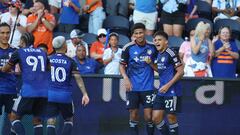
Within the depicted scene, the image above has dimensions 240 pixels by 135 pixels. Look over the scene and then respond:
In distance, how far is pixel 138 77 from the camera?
13844 mm

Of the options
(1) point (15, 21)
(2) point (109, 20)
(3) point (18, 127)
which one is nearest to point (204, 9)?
(2) point (109, 20)

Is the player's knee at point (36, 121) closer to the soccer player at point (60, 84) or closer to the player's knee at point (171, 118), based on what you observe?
the soccer player at point (60, 84)

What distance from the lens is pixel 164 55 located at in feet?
44.1

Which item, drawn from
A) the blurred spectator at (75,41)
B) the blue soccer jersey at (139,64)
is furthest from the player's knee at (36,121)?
the blurred spectator at (75,41)

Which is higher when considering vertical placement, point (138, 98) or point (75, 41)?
point (75, 41)

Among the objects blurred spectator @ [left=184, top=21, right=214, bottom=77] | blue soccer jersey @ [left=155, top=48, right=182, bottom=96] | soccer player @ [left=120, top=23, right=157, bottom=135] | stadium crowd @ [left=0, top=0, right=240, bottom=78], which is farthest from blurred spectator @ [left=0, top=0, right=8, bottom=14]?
blue soccer jersey @ [left=155, top=48, right=182, bottom=96]

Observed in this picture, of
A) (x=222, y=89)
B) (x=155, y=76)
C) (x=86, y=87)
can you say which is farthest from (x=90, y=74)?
(x=222, y=89)

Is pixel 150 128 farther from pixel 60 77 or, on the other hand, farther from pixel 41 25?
pixel 41 25

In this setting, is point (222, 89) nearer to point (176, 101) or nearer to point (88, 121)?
point (176, 101)

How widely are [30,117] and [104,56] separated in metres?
2.40

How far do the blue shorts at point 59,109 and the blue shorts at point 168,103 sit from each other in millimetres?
1530

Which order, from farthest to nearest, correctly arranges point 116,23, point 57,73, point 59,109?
1. point 116,23
2. point 59,109
3. point 57,73

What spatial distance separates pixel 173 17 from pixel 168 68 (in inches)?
161

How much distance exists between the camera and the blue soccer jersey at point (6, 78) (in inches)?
533
